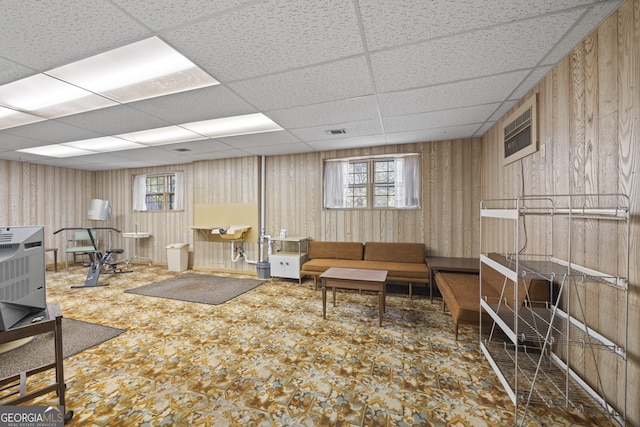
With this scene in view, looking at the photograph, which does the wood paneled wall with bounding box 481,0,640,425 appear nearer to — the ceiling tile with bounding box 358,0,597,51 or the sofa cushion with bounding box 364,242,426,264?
the ceiling tile with bounding box 358,0,597,51

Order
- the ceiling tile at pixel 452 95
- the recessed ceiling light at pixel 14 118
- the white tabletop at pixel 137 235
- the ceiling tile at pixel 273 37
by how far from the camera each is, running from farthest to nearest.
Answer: the white tabletop at pixel 137 235
the recessed ceiling light at pixel 14 118
the ceiling tile at pixel 452 95
the ceiling tile at pixel 273 37

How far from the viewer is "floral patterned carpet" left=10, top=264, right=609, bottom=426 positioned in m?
1.62

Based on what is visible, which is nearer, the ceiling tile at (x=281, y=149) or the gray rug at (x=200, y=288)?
the gray rug at (x=200, y=288)

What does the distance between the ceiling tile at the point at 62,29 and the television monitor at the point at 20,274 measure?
4.24 feet

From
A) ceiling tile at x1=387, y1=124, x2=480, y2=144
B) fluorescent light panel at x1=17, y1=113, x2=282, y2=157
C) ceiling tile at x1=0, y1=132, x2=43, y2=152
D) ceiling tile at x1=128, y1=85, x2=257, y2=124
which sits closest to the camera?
ceiling tile at x1=128, y1=85, x2=257, y2=124

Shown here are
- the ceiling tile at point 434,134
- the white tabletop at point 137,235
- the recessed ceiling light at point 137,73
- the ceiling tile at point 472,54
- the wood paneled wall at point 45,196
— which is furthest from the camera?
the white tabletop at point 137,235

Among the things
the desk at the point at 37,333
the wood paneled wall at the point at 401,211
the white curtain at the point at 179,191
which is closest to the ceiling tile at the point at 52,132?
the white curtain at the point at 179,191

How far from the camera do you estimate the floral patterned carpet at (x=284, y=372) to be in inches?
63.7

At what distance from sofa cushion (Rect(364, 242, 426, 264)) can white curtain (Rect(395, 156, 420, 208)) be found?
0.73m

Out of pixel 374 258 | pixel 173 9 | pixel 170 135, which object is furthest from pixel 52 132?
pixel 374 258

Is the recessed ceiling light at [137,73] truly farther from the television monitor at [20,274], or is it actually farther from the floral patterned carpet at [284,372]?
the floral patterned carpet at [284,372]

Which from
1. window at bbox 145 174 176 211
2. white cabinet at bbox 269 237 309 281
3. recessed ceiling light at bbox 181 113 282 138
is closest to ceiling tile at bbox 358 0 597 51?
recessed ceiling light at bbox 181 113 282 138

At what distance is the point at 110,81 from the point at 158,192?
16.1ft

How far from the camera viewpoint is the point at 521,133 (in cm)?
278
